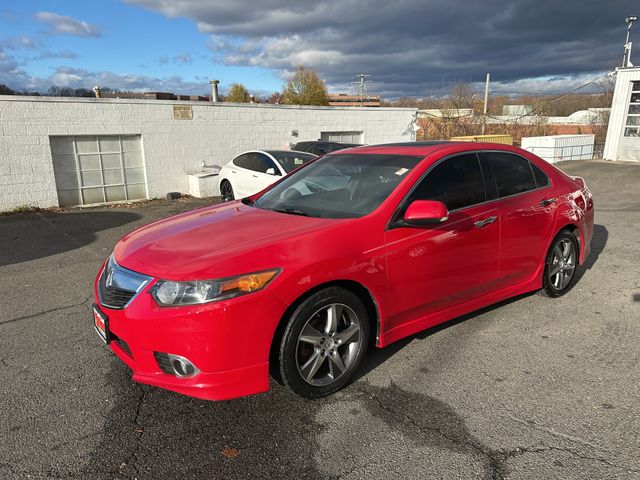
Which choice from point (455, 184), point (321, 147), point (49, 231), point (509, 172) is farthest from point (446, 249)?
point (321, 147)

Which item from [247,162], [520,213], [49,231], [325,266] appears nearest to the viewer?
[325,266]

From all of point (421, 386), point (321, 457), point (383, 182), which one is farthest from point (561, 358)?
point (321, 457)

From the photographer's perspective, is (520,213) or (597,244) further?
(597,244)

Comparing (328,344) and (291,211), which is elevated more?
(291,211)

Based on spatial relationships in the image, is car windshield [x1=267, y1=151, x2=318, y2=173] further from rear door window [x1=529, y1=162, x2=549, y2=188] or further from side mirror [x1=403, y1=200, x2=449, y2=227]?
side mirror [x1=403, y1=200, x2=449, y2=227]

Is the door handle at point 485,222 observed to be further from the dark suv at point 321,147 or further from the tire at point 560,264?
the dark suv at point 321,147

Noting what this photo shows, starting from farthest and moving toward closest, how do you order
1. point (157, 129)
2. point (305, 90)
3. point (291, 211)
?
point (305, 90), point (157, 129), point (291, 211)

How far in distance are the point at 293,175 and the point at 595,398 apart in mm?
2989

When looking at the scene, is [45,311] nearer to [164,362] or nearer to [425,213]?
[164,362]

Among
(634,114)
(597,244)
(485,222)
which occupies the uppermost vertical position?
(634,114)

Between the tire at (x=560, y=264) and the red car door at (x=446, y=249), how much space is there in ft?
3.25

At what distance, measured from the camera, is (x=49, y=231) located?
9.27 m

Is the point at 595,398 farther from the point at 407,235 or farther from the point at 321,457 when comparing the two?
the point at 321,457

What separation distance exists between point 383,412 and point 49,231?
8.71 meters
